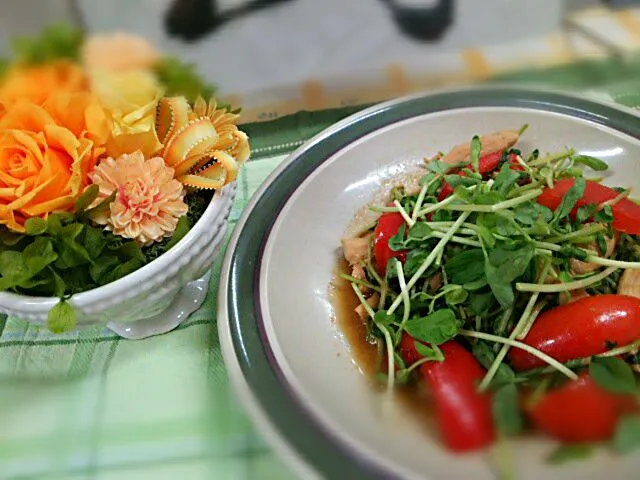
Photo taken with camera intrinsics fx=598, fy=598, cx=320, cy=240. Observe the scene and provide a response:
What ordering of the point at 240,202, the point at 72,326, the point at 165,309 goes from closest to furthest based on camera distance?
the point at 72,326
the point at 165,309
the point at 240,202

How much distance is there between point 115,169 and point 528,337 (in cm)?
38

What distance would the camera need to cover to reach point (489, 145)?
2.10ft

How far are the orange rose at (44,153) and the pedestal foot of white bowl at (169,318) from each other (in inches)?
6.0

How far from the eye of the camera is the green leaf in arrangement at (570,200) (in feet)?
1.83

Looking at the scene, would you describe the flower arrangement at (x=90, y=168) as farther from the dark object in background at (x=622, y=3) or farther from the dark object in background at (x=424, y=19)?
the dark object in background at (x=622, y=3)

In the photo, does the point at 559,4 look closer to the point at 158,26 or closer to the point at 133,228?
the point at 158,26

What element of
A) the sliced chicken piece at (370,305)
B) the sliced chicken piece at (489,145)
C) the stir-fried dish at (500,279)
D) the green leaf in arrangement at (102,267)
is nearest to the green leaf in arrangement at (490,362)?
the stir-fried dish at (500,279)

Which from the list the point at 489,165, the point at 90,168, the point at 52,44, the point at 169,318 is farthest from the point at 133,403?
the point at 489,165

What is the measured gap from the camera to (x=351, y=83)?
19.2 inches

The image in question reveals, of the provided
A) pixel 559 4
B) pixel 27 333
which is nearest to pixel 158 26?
A: pixel 559 4

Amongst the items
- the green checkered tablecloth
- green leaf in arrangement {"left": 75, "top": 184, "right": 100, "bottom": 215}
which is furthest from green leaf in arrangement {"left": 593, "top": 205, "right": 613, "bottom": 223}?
green leaf in arrangement {"left": 75, "top": 184, "right": 100, "bottom": 215}

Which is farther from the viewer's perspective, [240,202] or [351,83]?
[240,202]

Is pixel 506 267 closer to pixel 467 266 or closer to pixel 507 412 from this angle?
pixel 467 266

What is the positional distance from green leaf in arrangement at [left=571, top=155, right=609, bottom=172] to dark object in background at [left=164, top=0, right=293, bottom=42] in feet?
1.32
